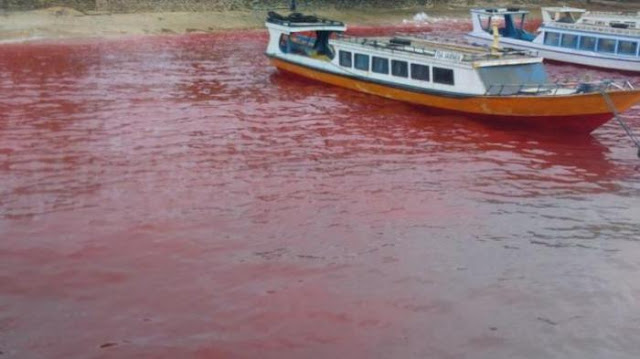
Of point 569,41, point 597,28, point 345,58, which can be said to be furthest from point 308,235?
point 569,41

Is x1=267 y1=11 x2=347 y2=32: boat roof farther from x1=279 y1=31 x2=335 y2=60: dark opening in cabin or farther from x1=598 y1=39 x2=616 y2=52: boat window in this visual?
x1=598 y1=39 x2=616 y2=52: boat window

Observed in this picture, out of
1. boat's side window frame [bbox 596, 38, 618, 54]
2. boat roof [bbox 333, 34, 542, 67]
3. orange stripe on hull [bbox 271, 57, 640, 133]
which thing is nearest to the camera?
orange stripe on hull [bbox 271, 57, 640, 133]

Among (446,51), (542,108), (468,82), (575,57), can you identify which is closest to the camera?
(542,108)

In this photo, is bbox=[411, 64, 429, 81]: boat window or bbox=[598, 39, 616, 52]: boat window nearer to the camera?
bbox=[411, 64, 429, 81]: boat window

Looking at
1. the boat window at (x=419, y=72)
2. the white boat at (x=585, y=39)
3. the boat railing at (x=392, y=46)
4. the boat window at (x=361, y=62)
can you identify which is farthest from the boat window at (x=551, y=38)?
the boat window at (x=419, y=72)

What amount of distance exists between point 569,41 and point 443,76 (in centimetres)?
1516

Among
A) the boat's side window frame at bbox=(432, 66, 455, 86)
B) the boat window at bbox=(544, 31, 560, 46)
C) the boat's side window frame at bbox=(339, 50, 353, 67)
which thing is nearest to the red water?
the boat's side window frame at bbox=(432, 66, 455, 86)

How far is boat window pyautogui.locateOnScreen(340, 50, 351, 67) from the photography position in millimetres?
26922

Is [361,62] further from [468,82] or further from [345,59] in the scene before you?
[468,82]

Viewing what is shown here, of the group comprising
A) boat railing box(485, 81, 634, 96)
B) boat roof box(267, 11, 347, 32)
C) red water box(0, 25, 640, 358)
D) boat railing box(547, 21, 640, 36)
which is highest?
boat roof box(267, 11, 347, 32)

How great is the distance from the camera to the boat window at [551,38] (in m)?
36.0

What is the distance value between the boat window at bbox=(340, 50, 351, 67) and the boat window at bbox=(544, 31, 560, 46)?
47.8ft

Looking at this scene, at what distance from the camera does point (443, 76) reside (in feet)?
77.0

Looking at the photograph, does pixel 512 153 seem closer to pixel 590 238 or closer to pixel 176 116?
pixel 590 238
